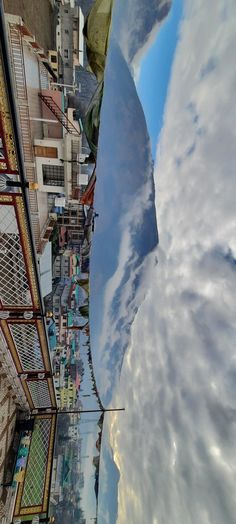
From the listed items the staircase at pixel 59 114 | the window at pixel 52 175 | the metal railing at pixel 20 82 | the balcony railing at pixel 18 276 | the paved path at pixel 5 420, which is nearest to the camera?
the balcony railing at pixel 18 276

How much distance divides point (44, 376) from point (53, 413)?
135 centimetres

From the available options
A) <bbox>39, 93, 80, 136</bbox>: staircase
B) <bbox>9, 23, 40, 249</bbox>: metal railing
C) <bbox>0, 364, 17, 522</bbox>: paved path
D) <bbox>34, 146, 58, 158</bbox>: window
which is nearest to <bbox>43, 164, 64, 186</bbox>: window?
<bbox>34, 146, 58, 158</bbox>: window

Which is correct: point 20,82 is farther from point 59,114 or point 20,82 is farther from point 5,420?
point 5,420

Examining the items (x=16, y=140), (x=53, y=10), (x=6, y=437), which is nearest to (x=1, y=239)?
(x=16, y=140)

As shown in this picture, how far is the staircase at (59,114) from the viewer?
5223 mm

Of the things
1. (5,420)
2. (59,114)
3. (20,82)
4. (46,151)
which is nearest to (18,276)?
(46,151)

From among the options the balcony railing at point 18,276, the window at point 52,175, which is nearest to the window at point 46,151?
the window at point 52,175

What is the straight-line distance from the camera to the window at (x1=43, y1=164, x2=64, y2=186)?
18.0 feet

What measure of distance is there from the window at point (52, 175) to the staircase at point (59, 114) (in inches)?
27.4

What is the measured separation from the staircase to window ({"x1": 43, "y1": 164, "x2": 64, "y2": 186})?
0.70 m

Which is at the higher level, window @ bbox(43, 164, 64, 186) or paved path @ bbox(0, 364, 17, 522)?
window @ bbox(43, 164, 64, 186)

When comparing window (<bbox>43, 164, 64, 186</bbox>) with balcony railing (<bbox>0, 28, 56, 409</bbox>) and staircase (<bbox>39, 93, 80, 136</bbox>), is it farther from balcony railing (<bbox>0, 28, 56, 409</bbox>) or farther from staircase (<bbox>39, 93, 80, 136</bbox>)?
balcony railing (<bbox>0, 28, 56, 409</bbox>)

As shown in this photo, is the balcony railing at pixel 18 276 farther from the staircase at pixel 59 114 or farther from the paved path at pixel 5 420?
the staircase at pixel 59 114

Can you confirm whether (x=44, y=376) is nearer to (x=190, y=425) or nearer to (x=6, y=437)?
(x=6, y=437)
